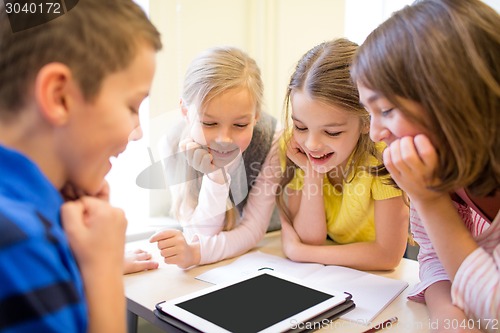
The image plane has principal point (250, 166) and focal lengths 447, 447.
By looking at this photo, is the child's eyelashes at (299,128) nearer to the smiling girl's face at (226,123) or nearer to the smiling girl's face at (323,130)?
the smiling girl's face at (323,130)

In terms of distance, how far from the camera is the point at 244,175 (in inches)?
49.2

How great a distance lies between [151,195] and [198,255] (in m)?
0.33

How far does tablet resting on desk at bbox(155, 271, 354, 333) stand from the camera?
2.26ft

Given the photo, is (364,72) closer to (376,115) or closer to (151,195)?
(376,115)

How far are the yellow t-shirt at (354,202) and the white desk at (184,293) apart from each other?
14 cm

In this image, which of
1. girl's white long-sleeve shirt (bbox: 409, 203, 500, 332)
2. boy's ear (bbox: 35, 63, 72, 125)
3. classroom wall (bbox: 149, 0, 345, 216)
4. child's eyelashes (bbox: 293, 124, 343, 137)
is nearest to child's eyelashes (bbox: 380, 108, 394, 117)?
girl's white long-sleeve shirt (bbox: 409, 203, 500, 332)

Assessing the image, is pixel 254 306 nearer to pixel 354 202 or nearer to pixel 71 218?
pixel 71 218

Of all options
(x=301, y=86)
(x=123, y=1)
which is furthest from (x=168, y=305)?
(x=301, y=86)

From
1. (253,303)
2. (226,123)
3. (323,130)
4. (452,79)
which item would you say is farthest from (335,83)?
(253,303)

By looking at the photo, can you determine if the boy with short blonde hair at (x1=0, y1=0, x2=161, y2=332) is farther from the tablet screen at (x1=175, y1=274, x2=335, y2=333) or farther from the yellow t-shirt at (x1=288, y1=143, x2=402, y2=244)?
the yellow t-shirt at (x1=288, y1=143, x2=402, y2=244)

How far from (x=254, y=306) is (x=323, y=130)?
1.55 feet

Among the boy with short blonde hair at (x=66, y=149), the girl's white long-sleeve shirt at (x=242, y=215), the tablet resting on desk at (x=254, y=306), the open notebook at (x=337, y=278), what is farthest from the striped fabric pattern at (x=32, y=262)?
the girl's white long-sleeve shirt at (x=242, y=215)

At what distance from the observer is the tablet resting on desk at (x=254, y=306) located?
2.26 feet

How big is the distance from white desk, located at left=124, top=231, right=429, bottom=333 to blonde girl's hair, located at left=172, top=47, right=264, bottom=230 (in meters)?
0.15
